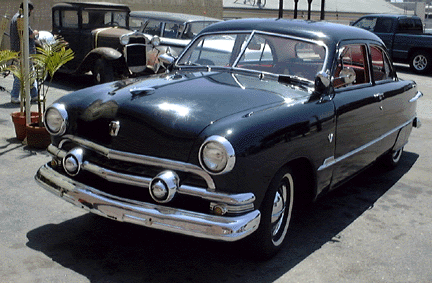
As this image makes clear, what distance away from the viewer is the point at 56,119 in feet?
14.2

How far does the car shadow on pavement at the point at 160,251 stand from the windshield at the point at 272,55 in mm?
1283

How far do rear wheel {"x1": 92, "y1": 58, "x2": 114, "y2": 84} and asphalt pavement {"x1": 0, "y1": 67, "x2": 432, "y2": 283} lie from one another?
530 cm

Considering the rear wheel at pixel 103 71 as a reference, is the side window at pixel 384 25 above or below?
above

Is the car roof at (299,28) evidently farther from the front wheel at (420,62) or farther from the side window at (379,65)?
the front wheel at (420,62)

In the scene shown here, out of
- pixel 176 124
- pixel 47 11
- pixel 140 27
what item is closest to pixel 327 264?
pixel 176 124

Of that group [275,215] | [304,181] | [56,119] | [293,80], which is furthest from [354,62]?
[56,119]

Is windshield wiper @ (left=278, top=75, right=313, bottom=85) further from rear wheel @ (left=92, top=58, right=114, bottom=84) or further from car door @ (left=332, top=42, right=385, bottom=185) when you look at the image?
rear wheel @ (left=92, top=58, right=114, bottom=84)

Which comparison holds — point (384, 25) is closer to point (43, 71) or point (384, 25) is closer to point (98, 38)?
point (98, 38)

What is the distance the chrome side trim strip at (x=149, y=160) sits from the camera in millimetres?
3617

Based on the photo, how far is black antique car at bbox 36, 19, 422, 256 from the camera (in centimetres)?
362

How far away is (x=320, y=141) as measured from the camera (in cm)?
442

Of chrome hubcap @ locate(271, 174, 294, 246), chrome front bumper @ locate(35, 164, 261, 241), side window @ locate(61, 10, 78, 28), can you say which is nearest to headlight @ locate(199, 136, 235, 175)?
chrome front bumper @ locate(35, 164, 261, 241)

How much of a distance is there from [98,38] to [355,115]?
7789mm

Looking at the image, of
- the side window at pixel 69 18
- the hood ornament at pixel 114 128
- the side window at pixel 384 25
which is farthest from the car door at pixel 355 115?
the side window at pixel 384 25
